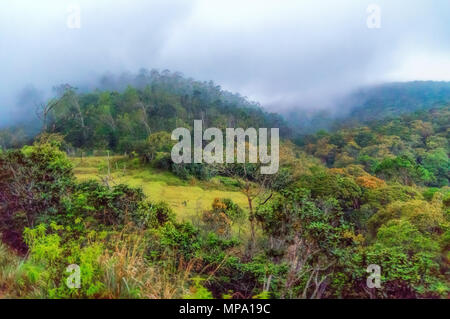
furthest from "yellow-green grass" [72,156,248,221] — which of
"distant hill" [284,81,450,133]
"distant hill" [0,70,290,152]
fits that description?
"distant hill" [284,81,450,133]

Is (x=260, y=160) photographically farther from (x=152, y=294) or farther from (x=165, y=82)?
(x=165, y=82)

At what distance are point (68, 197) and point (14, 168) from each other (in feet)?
4.01

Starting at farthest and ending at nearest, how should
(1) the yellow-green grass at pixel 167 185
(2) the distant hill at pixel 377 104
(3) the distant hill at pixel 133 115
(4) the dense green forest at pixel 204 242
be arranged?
1. (2) the distant hill at pixel 377 104
2. (3) the distant hill at pixel 133 115
3. (1) the yellow-green grass at pixel 167 185
4. (4) the dense green forest at pixel 204 242

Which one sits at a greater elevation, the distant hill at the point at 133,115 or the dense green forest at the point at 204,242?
the distant hill at the point at 133,115

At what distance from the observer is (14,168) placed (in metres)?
6.12

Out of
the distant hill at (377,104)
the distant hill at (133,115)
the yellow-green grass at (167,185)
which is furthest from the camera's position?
the distant hill at (377,104)

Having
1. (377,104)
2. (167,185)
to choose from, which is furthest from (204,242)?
(377,104)

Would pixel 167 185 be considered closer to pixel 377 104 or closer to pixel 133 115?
pixel 133 115

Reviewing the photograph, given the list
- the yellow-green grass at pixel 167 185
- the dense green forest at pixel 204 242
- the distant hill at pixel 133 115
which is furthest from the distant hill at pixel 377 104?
the dense green forest at pixel 204 242

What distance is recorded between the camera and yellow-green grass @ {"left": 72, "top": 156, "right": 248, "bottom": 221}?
17641 millimetres

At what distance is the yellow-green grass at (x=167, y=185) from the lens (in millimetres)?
17641

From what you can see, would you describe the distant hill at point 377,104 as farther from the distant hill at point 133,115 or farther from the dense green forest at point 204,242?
the dense green forest at point 204,242

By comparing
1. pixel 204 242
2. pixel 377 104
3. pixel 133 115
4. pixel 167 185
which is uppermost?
pixel 377 104

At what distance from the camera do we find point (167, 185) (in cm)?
2191
